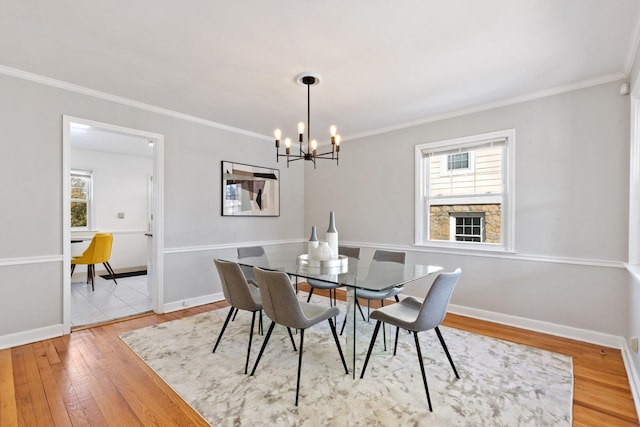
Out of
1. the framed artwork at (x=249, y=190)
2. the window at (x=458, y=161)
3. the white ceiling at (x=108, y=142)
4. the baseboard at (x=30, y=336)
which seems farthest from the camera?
the white ceiling at (x=108, y=142)

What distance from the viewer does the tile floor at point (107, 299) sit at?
11.6ft

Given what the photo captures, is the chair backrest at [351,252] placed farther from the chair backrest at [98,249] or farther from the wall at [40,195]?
the chair backrest at [98,249]

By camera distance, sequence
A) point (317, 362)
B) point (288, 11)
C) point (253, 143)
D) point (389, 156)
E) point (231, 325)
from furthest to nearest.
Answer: point (253, 143), point (389, 156), point (231, 325), point (317, 362), point (288, 11)

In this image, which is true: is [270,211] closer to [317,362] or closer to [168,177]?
[168,177]

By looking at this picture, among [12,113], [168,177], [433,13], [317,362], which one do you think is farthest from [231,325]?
[433,13]

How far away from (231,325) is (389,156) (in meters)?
3.00

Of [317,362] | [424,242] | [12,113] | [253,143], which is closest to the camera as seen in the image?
[317,362]

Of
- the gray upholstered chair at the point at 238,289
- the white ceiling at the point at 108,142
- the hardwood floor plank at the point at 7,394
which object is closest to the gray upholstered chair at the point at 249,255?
the gray upholstered chair at the point at 238,289

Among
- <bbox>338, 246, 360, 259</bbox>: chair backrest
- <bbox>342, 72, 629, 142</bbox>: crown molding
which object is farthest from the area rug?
<bbox>342, 72, 629, 142</bbox>: crown molding

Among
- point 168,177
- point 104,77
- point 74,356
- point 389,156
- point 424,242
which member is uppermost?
point 104,77

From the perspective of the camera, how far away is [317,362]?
2.46 m

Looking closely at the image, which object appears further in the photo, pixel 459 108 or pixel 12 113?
pixel 459 108

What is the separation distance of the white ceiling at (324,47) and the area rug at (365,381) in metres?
2.31

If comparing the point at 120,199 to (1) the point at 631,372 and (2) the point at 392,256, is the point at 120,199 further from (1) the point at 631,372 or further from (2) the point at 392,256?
(1) the point at 631,372
